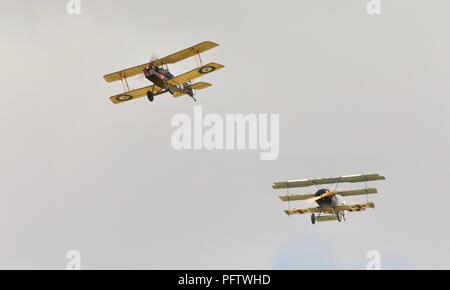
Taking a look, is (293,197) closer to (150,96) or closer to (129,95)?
(129,95)

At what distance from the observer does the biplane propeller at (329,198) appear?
323 ft

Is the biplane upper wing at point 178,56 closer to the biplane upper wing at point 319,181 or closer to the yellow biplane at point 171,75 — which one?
the yellow biplane at point 171,75

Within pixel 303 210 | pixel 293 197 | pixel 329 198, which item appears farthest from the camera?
pixel 293 197

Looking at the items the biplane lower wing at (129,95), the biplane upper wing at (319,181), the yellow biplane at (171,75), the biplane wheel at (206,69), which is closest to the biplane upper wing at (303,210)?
A: the biplane upper wing at (319,181)

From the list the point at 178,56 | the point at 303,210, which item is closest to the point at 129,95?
the point at 178,56

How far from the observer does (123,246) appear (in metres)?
117

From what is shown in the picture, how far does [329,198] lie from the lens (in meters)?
98.2

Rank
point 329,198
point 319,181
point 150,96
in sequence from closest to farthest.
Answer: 1. point 150,96
2. point 329,198
3. point 319,181

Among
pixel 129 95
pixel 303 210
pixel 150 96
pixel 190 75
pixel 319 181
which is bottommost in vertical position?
pixel 303 210

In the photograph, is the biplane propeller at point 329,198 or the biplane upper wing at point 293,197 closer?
the biplane propeller at point 329,198

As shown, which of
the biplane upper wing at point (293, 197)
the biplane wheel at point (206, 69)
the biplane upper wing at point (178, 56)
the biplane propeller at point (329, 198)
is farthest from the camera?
the biplane upper wing at point (293, 197)
